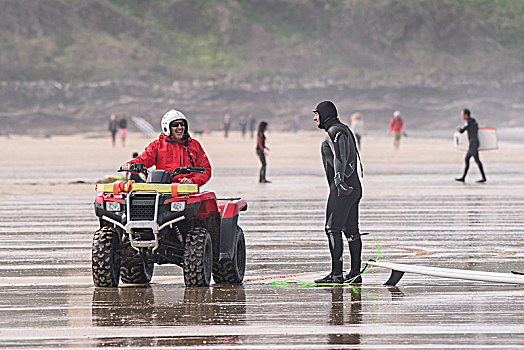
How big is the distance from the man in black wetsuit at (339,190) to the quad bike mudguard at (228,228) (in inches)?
34.8

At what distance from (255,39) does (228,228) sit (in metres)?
120

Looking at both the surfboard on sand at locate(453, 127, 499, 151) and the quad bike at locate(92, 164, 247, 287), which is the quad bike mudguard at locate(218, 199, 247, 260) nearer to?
the quad bike at locate(92, 164, 247, 287)

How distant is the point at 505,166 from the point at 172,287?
1135 inches

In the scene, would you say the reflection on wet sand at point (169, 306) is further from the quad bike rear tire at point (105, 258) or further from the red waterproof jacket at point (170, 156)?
the red waterproof jacket at point (170, 156)

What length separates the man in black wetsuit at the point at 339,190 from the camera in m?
10.8

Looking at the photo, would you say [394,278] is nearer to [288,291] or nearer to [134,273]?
[288,291]

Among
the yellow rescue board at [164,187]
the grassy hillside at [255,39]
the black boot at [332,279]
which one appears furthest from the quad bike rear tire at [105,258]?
the grassy hillside at [255,39]

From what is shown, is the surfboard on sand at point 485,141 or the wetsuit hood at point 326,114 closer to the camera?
the wetsuit hood at point 326,114

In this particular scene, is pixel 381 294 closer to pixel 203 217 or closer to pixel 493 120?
pixel 203 217

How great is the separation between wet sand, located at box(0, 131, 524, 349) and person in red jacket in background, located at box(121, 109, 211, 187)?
1127mm

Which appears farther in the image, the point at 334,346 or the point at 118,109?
the point at 118,109

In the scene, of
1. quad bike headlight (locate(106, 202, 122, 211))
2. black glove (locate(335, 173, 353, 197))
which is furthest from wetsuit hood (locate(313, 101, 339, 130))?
quad bike headlight (locate(106, 202, 122, 211))

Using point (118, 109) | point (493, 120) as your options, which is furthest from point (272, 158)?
point (493, 120)

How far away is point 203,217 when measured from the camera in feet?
34.5
